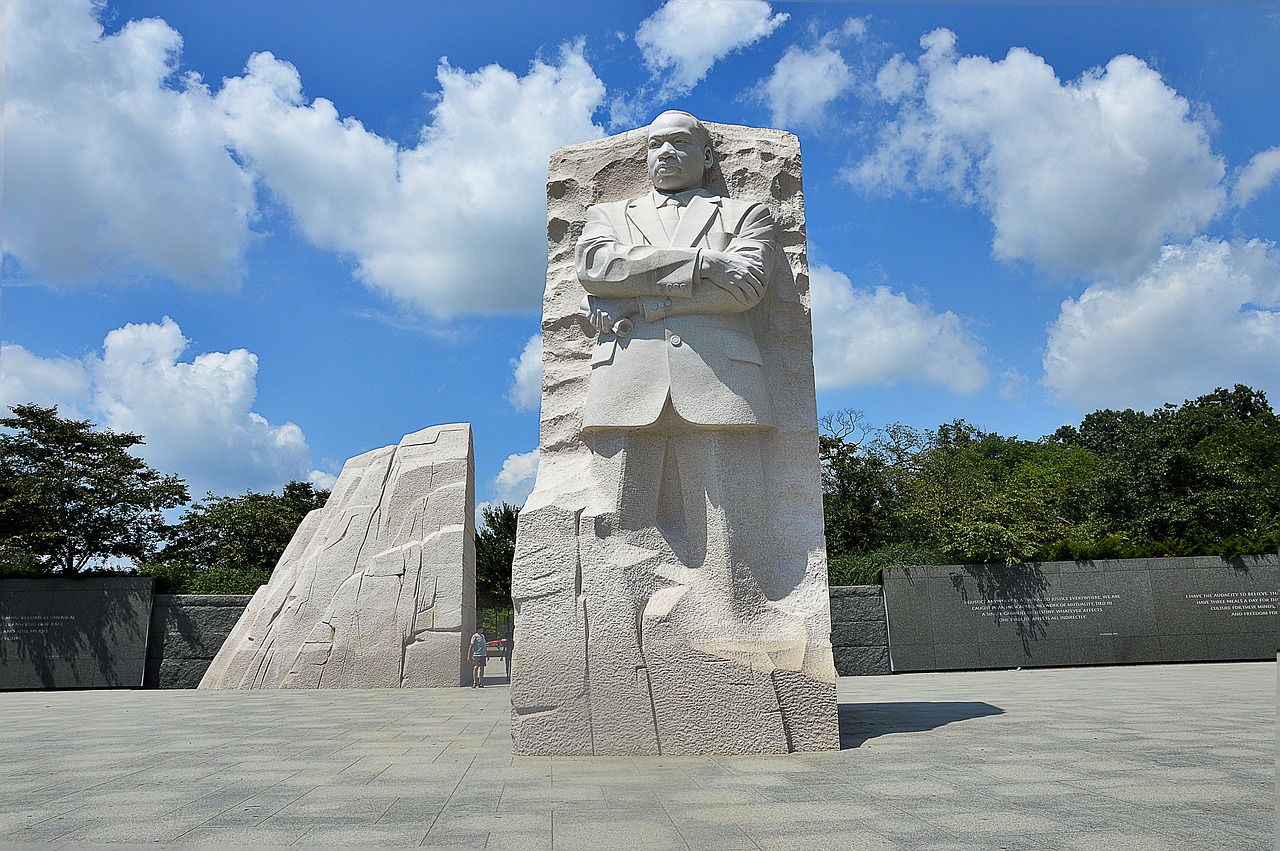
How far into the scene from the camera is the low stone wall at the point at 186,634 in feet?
49.9

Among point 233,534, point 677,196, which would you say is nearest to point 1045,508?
point 677,196

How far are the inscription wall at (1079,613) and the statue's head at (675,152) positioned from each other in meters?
10.3

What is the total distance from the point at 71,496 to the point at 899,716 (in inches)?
895

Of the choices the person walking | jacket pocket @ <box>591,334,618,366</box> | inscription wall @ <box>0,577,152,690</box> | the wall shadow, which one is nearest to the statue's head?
jacket pocket @ <box>591,334,618,366</box>

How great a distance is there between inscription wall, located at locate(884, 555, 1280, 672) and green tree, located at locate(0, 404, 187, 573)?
19811 mm

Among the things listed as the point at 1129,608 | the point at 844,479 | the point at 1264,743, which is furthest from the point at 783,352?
the point at 844,479

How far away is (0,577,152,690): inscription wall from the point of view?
14.9m

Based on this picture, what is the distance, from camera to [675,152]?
6.05m

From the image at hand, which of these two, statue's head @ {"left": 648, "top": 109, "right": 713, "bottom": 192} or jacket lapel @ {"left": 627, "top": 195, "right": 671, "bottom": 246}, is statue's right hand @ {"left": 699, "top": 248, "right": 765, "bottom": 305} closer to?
jacket lapel @ {"left": 627, "top": 195, "right": 671, "bottom": 246}

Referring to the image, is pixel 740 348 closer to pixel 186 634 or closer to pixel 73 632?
pixel 186 634

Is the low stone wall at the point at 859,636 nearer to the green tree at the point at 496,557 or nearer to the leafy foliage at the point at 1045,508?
the leafy foliage at the point at 1045,508

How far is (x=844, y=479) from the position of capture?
1994 cm

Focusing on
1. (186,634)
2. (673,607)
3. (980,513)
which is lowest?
(186,634)

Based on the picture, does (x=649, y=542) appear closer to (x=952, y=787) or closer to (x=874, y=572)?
(x=952, y=787)
